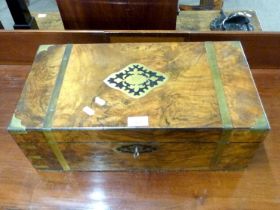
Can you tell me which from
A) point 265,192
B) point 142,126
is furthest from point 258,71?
point 142,126

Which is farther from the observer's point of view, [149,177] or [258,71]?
[258,71]

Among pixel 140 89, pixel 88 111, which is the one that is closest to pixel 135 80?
pixel 140 89

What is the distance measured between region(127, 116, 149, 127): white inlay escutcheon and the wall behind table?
0.33 m

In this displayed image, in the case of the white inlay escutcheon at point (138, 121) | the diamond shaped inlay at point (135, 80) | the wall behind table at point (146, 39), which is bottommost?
the wall behind table at point (146, 39)

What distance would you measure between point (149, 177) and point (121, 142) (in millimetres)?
147

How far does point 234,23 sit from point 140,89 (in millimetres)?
526

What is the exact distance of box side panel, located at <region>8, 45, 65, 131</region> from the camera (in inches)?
22.5

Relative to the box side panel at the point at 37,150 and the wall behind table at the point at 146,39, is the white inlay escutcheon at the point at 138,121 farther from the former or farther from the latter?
the wall behind table at the point at 146,39

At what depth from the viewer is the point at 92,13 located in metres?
0.87

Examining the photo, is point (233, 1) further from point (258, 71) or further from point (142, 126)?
point (142, 126)

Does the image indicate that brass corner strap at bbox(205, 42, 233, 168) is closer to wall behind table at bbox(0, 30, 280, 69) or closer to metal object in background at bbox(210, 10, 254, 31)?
wall behind table at bbox(0, 30, 280, 69)

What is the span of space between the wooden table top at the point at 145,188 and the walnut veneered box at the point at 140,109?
0.09 ft

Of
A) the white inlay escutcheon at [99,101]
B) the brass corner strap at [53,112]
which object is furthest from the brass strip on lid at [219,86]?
the brass corner strap at [53,112]

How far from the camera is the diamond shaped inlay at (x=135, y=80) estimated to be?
63cm
